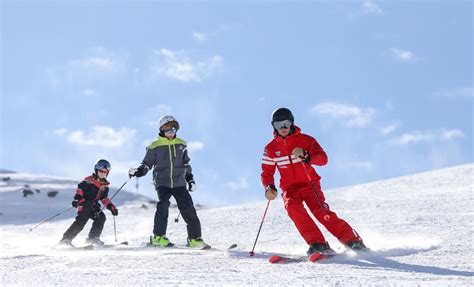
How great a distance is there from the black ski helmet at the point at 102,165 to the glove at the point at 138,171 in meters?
1.31

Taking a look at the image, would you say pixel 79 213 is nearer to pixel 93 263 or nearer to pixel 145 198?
pixel 93 263

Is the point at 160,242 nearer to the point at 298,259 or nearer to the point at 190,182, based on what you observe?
the point at 190,182

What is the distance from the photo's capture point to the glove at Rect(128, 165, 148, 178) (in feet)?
24.9

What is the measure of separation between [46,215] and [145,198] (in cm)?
428

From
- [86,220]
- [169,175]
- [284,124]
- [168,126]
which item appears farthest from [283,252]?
[86,220]

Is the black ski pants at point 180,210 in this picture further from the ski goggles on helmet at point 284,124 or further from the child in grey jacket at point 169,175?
the ski goggles on helmet at point 284,124

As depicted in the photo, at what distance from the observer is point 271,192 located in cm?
621

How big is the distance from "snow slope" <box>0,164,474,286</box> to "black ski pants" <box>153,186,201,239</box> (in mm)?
423

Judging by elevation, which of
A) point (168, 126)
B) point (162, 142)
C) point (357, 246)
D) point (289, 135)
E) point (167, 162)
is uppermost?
point (168, 126)

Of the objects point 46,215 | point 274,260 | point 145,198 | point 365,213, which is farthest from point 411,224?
point 145,198

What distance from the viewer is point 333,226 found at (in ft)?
20.1

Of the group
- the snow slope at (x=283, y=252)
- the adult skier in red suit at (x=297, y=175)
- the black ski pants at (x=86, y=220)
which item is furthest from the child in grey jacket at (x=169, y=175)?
the adult skier in red suit at (x=297, y=175)

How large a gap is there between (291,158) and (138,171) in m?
2.30

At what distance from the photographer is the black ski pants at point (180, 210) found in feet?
24.9
